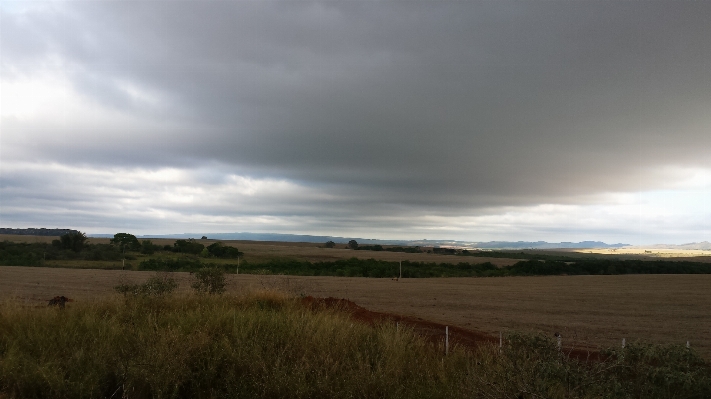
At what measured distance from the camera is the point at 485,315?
26875mm

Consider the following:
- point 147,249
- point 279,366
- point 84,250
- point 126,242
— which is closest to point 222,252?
point 147,249

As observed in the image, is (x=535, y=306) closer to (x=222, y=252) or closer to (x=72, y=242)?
(x=222, y=252)

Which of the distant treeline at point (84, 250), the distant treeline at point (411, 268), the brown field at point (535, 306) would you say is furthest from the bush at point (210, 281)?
the distant treeline at point (84, 250)

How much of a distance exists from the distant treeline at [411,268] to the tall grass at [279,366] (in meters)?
49.2

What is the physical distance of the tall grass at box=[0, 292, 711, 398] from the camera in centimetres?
636

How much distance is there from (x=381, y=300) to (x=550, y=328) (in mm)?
14078

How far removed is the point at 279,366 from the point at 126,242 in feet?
302

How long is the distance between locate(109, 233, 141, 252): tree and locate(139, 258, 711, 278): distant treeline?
22.3m

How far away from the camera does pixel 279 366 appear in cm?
711

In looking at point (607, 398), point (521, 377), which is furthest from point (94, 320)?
point (607, 398)

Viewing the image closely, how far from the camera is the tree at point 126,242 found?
87.9m

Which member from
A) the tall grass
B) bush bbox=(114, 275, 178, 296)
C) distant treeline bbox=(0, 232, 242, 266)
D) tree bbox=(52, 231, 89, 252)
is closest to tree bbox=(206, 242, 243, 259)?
distant treeline bbox=(0, 232, 242, 266)

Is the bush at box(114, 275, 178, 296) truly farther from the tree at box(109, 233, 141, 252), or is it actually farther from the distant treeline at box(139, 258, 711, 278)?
the tree at box(109, 233, 141, 252)

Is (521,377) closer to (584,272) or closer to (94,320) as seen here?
(94,320)
